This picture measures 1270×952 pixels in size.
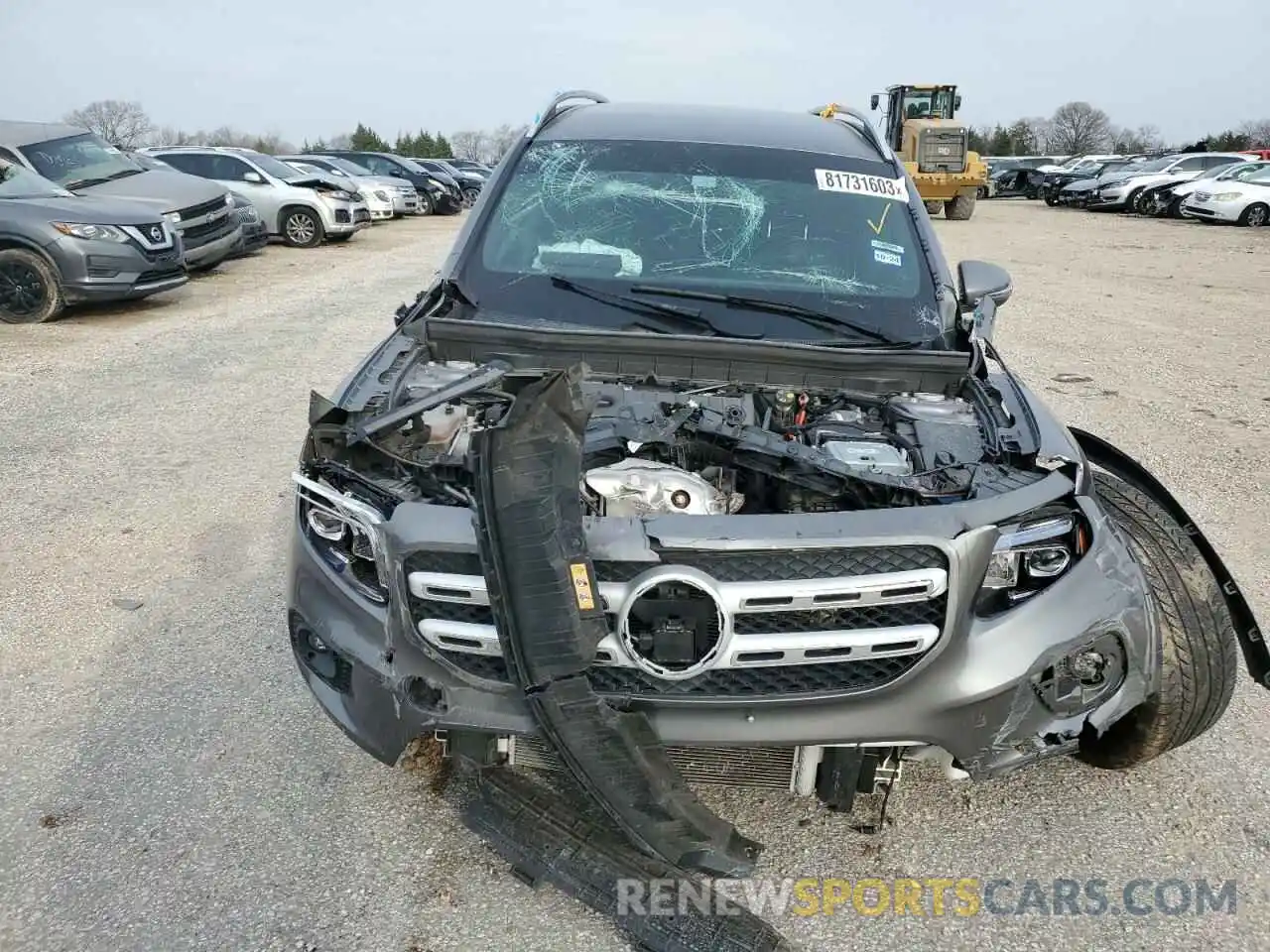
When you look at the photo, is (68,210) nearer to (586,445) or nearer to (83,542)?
(83,542)

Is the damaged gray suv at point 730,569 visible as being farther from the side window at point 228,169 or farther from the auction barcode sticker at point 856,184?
the side window at point 228,169

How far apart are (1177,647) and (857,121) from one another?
9.33ft

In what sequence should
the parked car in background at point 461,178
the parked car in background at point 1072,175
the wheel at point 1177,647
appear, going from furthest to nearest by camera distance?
the parked car in background at point 1072,175 < the parked car in background at point 461,178 < the wheel at point 1177,647

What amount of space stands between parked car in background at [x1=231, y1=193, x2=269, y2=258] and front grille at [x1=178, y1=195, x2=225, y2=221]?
77cm

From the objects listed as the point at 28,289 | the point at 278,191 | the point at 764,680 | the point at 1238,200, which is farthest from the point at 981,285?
the point at 1238,200

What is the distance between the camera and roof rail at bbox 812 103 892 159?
4.16m

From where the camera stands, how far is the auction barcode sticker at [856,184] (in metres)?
3.73

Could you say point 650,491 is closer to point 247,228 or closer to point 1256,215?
point 247,228

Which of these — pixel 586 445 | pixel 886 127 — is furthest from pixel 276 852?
pixel 886 127

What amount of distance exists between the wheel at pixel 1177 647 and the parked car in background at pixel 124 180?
1005 centimetres

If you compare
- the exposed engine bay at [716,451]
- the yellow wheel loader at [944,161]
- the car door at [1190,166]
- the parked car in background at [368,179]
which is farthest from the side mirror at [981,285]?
the car door at [1190,166]

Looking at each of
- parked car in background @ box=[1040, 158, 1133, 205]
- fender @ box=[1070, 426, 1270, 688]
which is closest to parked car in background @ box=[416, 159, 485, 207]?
parked car in background @ box=[1040, 158, 1133, 205]

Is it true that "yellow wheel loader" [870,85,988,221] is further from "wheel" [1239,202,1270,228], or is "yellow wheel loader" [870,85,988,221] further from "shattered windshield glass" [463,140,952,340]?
"shattered windshield glass" [463,140,952,340]

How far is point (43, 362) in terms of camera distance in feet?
26.0
